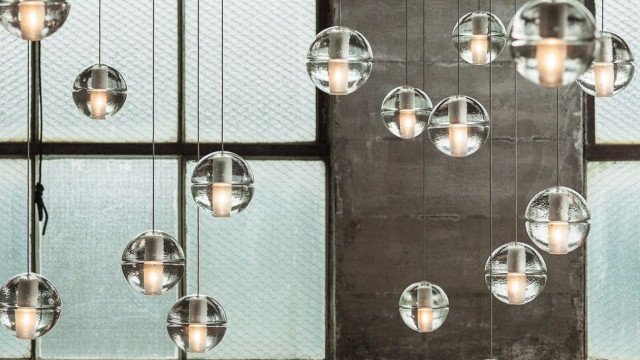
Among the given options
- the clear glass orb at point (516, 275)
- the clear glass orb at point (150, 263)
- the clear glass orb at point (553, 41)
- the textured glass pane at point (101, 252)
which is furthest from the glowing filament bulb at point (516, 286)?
the textured glass pane at point (101, 252)

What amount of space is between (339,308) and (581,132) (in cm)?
199

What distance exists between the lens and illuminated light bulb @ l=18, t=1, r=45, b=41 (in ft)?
10.9

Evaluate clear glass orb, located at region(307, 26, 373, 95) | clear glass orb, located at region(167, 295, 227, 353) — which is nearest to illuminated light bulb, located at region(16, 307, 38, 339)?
Answer: clear glass orb, located at region(167, 295, 227, 353)

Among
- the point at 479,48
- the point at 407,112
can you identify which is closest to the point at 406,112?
the point at 407,112

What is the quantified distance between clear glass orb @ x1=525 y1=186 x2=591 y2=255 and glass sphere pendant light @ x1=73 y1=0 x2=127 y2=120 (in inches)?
76.3

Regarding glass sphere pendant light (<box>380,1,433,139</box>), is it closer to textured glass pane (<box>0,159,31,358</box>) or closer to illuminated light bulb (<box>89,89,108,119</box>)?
illuminated light bulb (<box>89,89,108,119</box>)

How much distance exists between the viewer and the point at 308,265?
728 cm

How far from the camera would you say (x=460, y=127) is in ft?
15.7

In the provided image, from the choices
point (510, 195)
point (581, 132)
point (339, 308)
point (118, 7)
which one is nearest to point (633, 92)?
point (581, 132)

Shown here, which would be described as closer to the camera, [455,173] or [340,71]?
[340,71]

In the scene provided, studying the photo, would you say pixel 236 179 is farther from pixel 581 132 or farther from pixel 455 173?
pixel 581 132

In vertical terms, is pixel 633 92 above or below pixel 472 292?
above

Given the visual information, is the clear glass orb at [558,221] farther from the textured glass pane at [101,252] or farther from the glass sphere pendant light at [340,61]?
the textured glass pane at [101,252]

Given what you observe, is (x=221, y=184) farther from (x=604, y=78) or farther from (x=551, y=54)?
(x=551, y=54)
